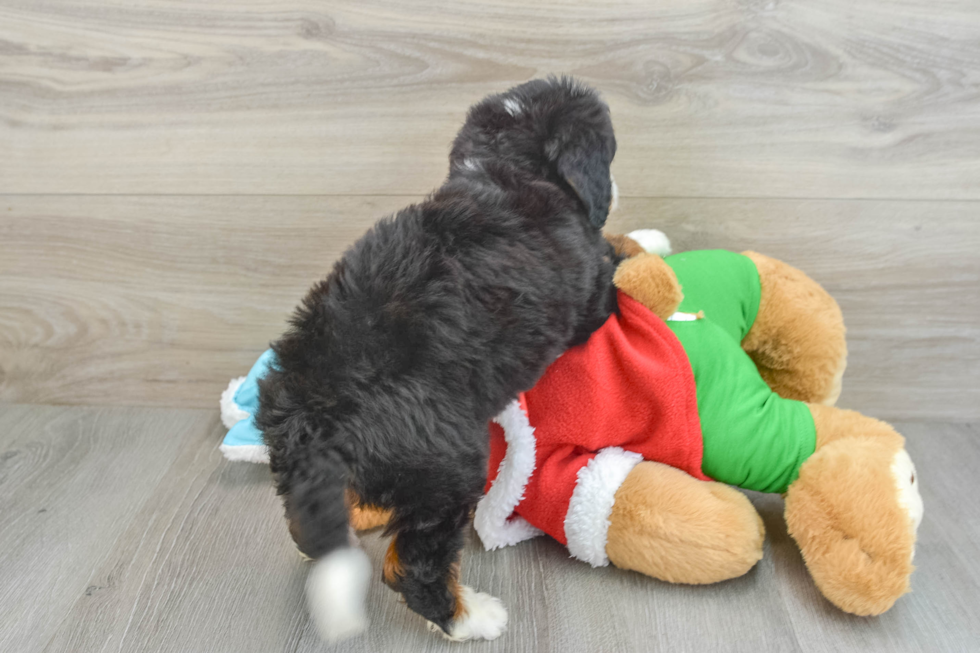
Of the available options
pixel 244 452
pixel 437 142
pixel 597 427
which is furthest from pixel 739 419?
pixel 244 452

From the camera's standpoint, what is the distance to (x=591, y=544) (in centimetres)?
92

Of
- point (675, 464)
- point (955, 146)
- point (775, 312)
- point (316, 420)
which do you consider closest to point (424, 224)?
point (316, 420)

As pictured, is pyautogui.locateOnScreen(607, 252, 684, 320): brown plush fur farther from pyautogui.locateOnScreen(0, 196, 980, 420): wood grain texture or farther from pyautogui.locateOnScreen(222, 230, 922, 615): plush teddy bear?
pyautogui.locateOnScreen(0, 196, 980, 420): wood grain texture

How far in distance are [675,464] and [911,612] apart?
1.21 feet

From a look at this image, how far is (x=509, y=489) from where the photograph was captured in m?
0.96

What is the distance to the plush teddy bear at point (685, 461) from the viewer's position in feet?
2.79

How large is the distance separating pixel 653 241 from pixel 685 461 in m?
0.38

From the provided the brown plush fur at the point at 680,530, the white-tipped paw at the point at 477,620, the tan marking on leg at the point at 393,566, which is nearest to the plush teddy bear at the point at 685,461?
the brown plush fur at the point at 680,530

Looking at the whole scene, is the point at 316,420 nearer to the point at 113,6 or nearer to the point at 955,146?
the point at 113,6

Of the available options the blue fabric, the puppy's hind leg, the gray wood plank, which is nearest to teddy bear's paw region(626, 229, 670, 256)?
the puppy's hind leg

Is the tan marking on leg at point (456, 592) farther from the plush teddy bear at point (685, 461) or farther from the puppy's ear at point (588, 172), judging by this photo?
the puppy's ear at point (588, 172)

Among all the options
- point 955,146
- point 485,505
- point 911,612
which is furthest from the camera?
point 955,146

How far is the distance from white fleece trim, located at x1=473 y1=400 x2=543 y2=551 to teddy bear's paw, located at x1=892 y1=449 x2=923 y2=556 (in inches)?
19.4

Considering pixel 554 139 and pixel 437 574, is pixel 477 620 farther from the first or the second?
pixel 554 139
